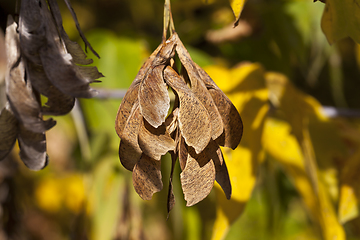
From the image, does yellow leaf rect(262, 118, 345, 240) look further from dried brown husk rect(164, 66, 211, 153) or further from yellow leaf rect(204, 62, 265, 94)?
dried brown husk rect(164, 66, 211, 153)

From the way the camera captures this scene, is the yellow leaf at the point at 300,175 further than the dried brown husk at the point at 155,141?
Yes

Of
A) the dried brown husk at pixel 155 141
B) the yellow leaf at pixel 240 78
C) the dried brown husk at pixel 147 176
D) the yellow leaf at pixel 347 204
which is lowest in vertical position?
the yellow leaf at pixel 347 204

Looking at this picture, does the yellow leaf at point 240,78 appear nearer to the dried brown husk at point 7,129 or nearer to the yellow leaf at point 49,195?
the dried brown husk at point 7,129

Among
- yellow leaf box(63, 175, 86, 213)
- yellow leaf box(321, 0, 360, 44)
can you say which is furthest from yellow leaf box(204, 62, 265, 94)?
yellow leaf box(63, 175, 86, 213)

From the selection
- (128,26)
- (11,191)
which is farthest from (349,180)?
(128,26)

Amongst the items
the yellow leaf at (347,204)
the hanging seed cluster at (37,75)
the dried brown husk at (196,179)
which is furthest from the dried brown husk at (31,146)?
the yellow leaf at (347,204)

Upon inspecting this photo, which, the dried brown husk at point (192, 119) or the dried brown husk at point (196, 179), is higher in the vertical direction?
the dried brown husk at point (192, 119)
